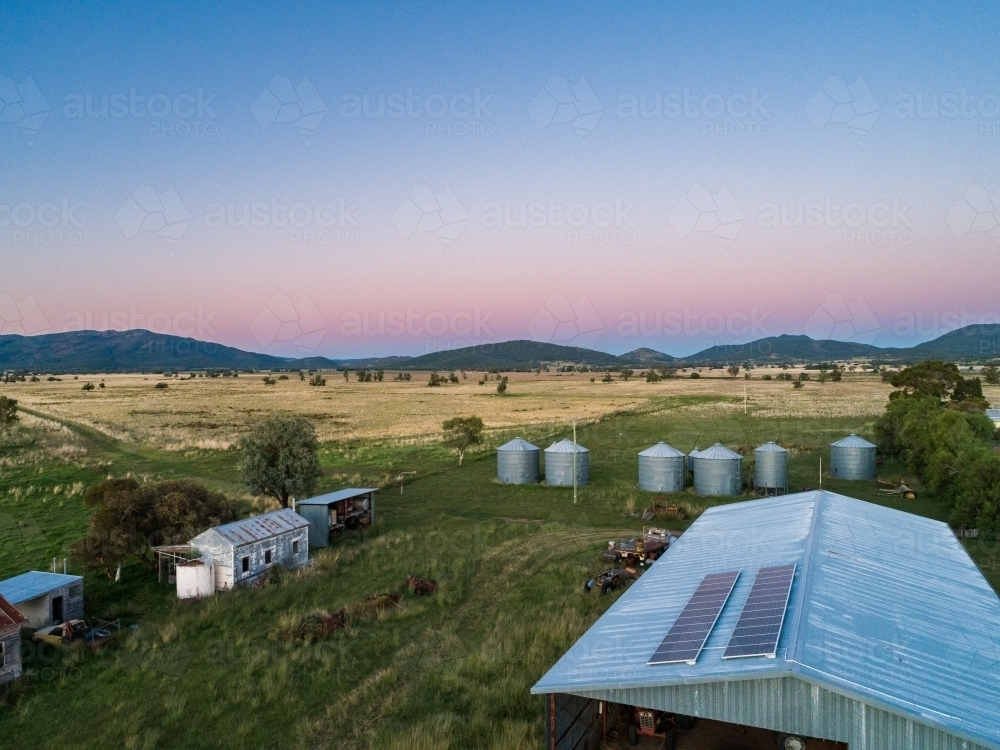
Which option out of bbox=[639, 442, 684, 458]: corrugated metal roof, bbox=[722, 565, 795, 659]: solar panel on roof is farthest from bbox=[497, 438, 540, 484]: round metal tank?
bbox=[722, 565, 795, 659]: solar panel on roof

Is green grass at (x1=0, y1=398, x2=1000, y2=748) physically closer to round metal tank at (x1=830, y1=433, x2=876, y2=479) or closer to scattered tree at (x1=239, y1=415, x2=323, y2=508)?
round metal tank at (x1=830, y1=433, x2=876, y2=479)

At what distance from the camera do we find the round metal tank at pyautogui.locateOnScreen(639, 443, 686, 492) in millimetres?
39375

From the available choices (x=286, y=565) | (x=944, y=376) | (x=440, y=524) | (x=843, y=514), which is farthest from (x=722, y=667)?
(x=944, y=376)

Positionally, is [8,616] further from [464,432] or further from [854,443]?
[854,443]

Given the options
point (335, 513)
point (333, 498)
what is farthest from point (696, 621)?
point (333, 498)

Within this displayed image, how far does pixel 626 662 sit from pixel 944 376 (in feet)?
212

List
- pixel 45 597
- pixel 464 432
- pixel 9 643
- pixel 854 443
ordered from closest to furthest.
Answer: pixel 9 643, pixel 45 597, pixel 854 443, pixel 464 432

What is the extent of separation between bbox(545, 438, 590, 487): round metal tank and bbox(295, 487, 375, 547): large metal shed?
13197 millimetres

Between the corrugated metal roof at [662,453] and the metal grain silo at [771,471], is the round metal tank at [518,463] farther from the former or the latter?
the metal grain silo at [771,471]

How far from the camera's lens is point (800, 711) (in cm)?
961

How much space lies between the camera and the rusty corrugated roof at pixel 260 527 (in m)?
24.0

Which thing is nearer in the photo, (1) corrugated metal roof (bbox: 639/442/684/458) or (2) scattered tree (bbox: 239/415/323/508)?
(2) scattered tree (bbox: 239/415/323/508)

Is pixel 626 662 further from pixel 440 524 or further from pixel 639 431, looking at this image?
pixel 639 431

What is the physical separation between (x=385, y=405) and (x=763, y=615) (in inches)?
3550
